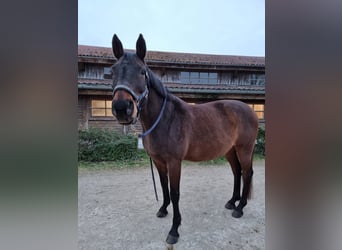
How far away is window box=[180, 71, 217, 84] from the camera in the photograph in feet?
14.5

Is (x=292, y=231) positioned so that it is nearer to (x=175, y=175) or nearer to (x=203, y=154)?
(x=175, y=175)

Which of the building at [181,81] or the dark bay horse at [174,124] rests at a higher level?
the building at [181,81]

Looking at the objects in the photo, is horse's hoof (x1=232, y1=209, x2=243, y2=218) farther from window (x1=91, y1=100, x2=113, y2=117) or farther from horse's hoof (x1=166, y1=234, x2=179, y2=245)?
window (x1=91, y1=100, x2=113, y2=117)

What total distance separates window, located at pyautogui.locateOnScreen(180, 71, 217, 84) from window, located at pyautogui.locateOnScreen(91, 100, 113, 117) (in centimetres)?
185

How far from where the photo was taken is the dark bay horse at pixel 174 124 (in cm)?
107

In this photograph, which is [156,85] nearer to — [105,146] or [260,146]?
[105,146]

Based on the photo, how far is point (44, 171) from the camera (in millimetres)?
376

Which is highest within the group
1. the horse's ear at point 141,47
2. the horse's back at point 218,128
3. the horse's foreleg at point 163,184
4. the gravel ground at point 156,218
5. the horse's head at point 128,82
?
the horse's ear at point 141,47

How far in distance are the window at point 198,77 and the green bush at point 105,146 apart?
75.5 inches

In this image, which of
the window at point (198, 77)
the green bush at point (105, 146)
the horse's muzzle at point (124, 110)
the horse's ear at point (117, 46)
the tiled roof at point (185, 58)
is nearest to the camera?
the horse's muzzle at point (124, 110)

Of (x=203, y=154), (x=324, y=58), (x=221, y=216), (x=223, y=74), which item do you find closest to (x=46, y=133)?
(x=324, y=58)

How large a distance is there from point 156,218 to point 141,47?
1.42m

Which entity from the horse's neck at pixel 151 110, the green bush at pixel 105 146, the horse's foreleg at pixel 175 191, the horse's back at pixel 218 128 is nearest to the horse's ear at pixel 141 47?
the horse's neck at pixel 151 110

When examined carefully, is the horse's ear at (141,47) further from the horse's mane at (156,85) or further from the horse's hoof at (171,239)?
the horse's hoof at (171,239)
